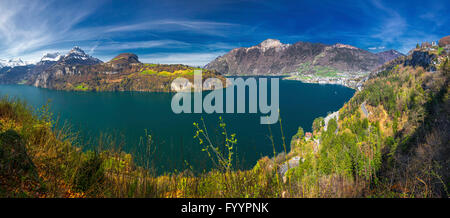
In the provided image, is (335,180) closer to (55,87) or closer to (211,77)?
(211,77)

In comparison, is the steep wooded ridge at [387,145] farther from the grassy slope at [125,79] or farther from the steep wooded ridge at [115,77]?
the grassy slope at [125,79]

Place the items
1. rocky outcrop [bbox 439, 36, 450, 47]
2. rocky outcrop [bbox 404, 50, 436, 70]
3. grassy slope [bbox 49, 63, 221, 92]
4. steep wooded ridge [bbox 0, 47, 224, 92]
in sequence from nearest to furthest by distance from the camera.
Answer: rocky outcrop [bbox 404, 50, 436, 70] → rocky outcrop [bbox 439, 36, 450, 47] → grassy slope [bbox 49, 63, 221, 92] → steep wooded ridge [bbox 0, 47, 224, 92]

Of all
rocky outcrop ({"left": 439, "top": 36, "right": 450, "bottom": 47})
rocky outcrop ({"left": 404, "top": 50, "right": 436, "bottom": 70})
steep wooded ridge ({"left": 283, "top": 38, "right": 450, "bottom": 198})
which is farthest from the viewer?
rocky outcrop ({"left": 439, "top": 36, "right": 450, "bottom": 47})

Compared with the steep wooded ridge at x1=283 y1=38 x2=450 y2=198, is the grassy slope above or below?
above

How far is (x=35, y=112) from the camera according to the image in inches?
144

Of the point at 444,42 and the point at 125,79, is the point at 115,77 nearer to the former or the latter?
the point at 125,79

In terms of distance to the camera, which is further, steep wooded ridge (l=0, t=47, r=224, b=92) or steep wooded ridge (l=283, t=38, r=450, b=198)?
steep wooded ridge (l=0, t=47, r=224, b=92)

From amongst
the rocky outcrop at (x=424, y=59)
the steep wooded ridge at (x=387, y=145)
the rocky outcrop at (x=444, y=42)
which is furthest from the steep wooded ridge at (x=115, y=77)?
the rocky outcrop at (x=444, y=42)

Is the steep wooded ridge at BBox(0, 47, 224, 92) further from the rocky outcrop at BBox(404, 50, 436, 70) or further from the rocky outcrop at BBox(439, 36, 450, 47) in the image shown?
the rocky outcrop at BBox(439, 36, 450, 47)

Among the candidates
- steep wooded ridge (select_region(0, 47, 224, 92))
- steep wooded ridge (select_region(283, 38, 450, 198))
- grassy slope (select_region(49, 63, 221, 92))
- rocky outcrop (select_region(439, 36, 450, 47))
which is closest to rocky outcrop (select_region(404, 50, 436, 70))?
steep wooded ridge (select_region(283, 38, 450, 198))

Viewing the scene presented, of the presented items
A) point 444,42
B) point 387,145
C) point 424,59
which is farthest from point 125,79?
point 444,42

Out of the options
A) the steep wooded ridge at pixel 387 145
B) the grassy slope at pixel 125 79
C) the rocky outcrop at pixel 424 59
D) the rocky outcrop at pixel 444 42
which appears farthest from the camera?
the grassy slope at pixel 125 79
